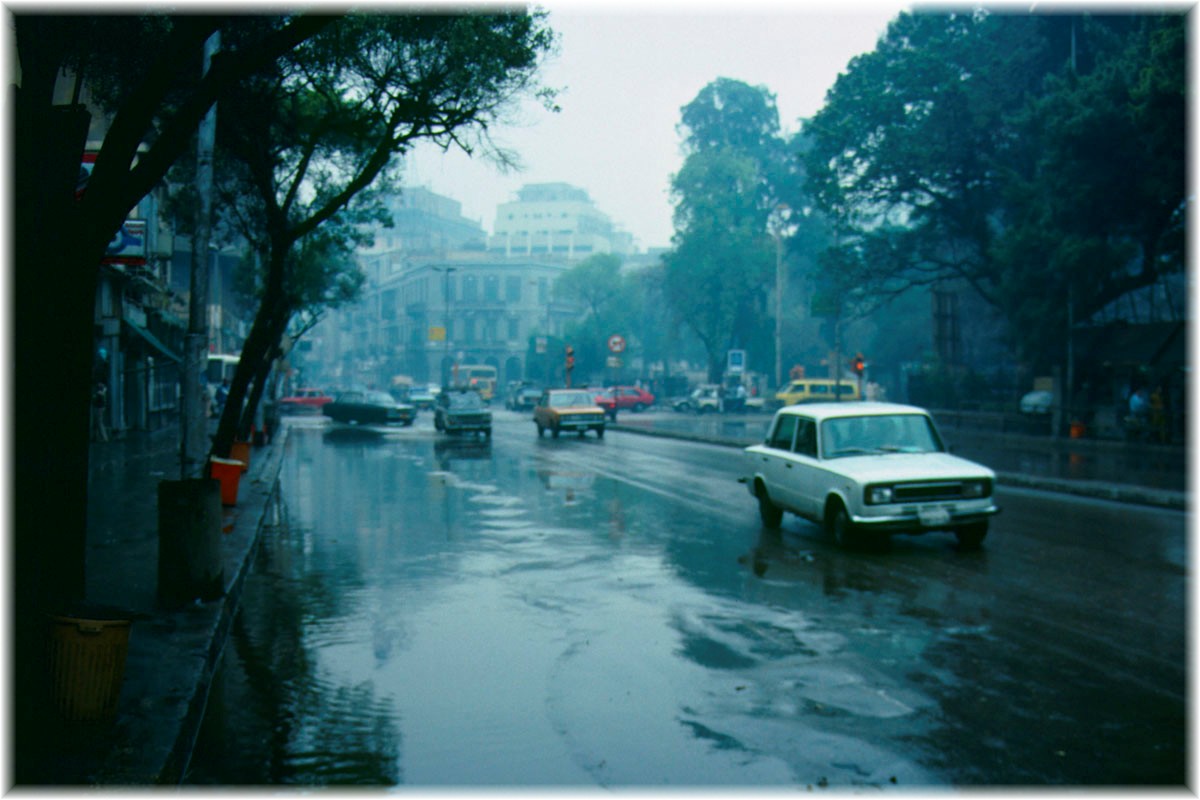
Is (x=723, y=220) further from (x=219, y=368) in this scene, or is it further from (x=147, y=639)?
(x=147, y=639)

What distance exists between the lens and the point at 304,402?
69.9 metres

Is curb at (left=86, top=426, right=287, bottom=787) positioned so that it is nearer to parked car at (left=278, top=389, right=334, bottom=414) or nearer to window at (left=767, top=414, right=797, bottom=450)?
window at (left=767, top=414, right=797, bottom=450)

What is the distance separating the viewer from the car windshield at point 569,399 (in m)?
39.3

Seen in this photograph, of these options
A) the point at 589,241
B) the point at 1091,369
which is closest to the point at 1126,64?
the point at 1091,369

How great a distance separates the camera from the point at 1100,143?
32875 mm

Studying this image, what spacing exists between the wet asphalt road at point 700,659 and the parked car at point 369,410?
3440 centimetres

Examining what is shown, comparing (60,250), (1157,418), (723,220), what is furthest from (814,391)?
(60,250)

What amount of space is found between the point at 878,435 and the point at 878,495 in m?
1.48

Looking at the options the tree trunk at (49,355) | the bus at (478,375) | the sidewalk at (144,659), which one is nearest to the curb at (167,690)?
the sidewalk at (144,659)

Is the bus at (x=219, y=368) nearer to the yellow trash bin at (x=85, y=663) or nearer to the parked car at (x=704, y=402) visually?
the parked car at (x=704, y=402)

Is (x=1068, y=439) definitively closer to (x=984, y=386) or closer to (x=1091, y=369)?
(x=1091, y=369)

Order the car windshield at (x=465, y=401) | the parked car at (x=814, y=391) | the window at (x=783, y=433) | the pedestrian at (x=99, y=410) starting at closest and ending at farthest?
the window at (x=783, y=433) → the pedestrian at (x=99, y=410) → the car windshield at (x=465, y=401) → the parked car at (x=814, y=391)

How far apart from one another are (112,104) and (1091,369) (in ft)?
105

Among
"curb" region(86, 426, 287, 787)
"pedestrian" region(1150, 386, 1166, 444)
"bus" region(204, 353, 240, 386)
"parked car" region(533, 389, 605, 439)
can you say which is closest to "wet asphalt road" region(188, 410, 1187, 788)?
"curb" region(86, 426, 287, 787)
